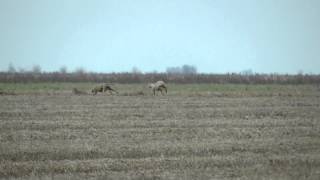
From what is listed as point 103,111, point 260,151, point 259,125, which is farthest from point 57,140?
point 103,111

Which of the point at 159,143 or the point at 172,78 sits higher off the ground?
the point at 172,78

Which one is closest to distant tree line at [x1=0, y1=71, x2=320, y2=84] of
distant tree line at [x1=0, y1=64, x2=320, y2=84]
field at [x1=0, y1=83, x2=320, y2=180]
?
distant tree line at [x1=0, y1=64, x2=320, y2=84]

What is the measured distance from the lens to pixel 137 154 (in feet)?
46.9

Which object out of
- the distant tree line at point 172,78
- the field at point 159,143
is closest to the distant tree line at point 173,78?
the distant tree line at point 172,78

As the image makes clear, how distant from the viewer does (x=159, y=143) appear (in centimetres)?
1573

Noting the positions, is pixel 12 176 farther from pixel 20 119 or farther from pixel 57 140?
pixel 20 119

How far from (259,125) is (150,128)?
389 cm

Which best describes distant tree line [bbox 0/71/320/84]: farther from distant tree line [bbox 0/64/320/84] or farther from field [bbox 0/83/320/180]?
field [bbox 0/83/320/180]

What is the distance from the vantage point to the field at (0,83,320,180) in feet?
40.4

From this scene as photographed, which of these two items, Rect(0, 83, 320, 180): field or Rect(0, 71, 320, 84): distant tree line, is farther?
Rect(0, 71, 320, 84): distant tree line

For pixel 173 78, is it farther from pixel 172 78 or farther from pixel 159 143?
pixel 159 143

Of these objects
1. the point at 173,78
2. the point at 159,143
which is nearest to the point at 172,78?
the point at 173,78

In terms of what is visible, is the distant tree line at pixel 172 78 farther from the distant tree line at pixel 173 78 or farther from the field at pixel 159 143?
the field at pixel 159 143

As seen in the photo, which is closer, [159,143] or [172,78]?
[159,143]
